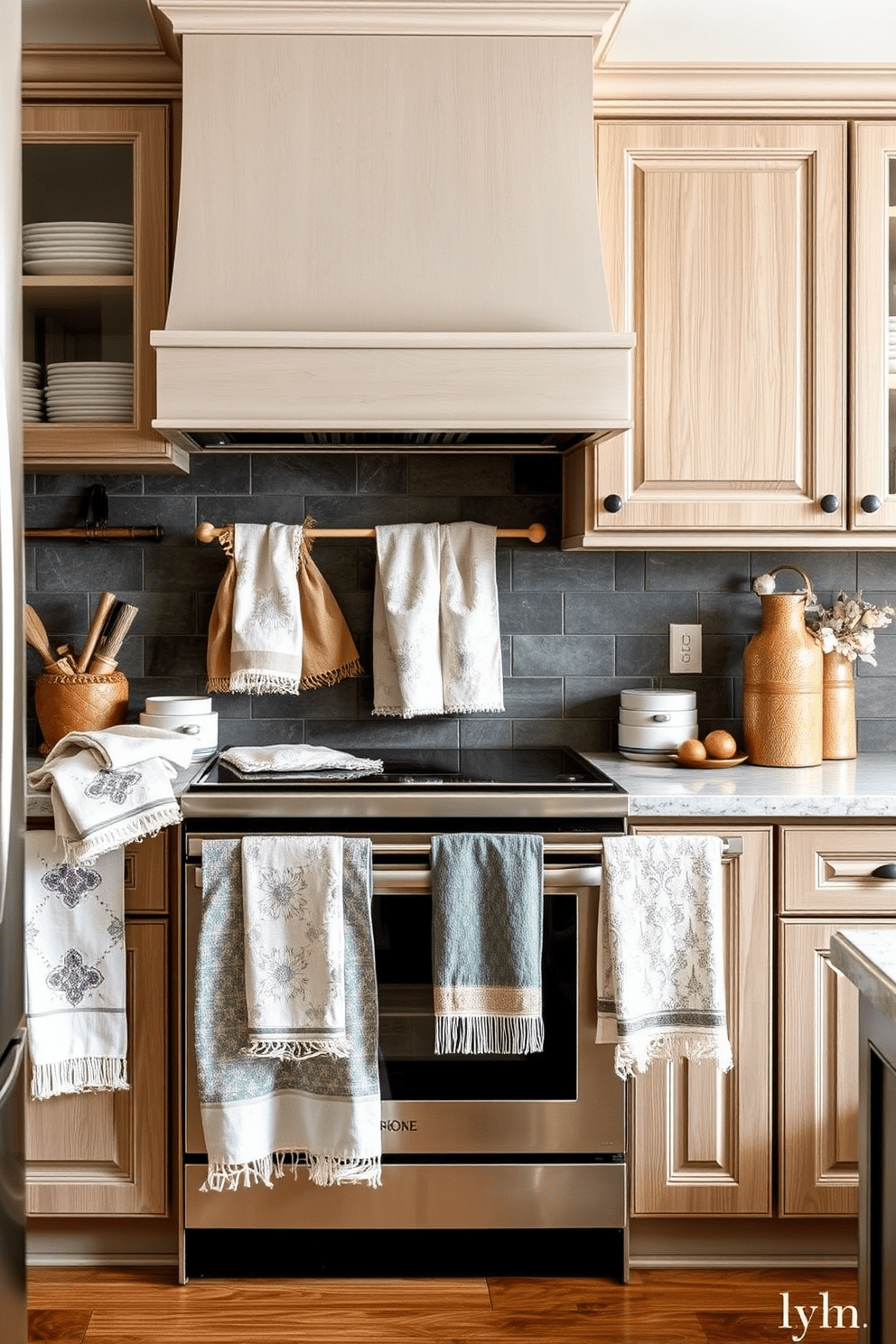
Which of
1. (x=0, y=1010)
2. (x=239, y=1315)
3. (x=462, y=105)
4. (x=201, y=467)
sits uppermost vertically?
(x=462, y=105)

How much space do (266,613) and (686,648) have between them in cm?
97

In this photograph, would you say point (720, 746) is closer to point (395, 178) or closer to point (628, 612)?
point (628, 612)

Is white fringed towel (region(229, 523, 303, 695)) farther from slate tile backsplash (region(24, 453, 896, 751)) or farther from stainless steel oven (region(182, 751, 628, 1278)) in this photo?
stainless steel oven (region(182, 751, 628, 1278))

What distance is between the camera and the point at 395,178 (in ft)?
7.68

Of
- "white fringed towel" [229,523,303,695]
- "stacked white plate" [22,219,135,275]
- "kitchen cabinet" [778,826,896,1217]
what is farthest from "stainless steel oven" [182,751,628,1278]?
→ "stacked white plate" [22,219,135,275]

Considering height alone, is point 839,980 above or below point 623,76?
below

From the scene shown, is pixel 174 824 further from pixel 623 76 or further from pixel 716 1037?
pixel 623 76

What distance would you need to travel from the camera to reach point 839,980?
2.26 metres

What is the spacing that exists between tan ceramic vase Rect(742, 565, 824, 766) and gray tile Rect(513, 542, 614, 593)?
404 millimetres

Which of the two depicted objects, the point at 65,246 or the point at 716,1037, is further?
the point at 65,246

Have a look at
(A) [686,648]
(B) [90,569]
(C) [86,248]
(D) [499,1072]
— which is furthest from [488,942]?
(C) [86,248]

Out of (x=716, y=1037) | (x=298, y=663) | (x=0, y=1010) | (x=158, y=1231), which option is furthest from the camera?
(x=298, y=663)

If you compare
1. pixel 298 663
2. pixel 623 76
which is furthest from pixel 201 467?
pixel 623 76

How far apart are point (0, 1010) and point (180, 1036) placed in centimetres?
105
